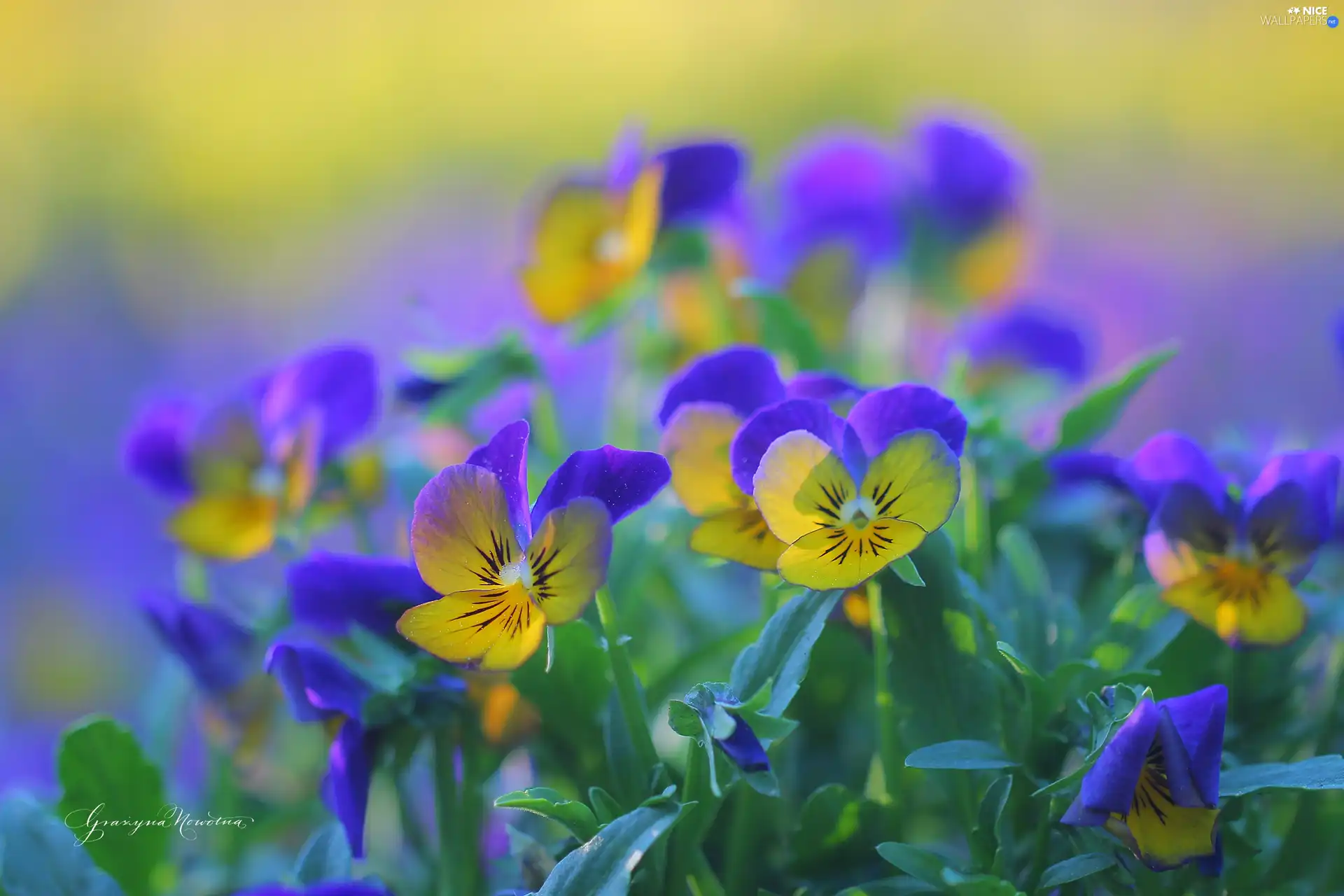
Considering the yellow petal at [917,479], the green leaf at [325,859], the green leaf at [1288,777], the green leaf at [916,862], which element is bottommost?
the green leaf at [325,859]

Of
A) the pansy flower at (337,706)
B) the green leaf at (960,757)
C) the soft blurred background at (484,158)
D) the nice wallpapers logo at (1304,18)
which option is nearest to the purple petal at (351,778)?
the pansy flower at (337,706)

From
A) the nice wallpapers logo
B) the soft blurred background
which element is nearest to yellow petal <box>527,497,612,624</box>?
the nice wallpapers logo

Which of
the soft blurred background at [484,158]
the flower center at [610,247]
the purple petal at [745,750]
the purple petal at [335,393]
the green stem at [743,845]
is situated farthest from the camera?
the soft blurred background at [484,158]

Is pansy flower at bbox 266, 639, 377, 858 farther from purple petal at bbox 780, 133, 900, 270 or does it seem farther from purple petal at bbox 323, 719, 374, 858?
purple petal at bbox 780, 133, 900, 270

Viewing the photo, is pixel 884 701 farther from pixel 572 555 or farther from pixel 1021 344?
pixel 1021 344

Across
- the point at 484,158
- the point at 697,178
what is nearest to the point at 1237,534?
the point at 697,178

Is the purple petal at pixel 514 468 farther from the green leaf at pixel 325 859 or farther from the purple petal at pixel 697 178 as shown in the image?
the purple petal at pixel 697 178
